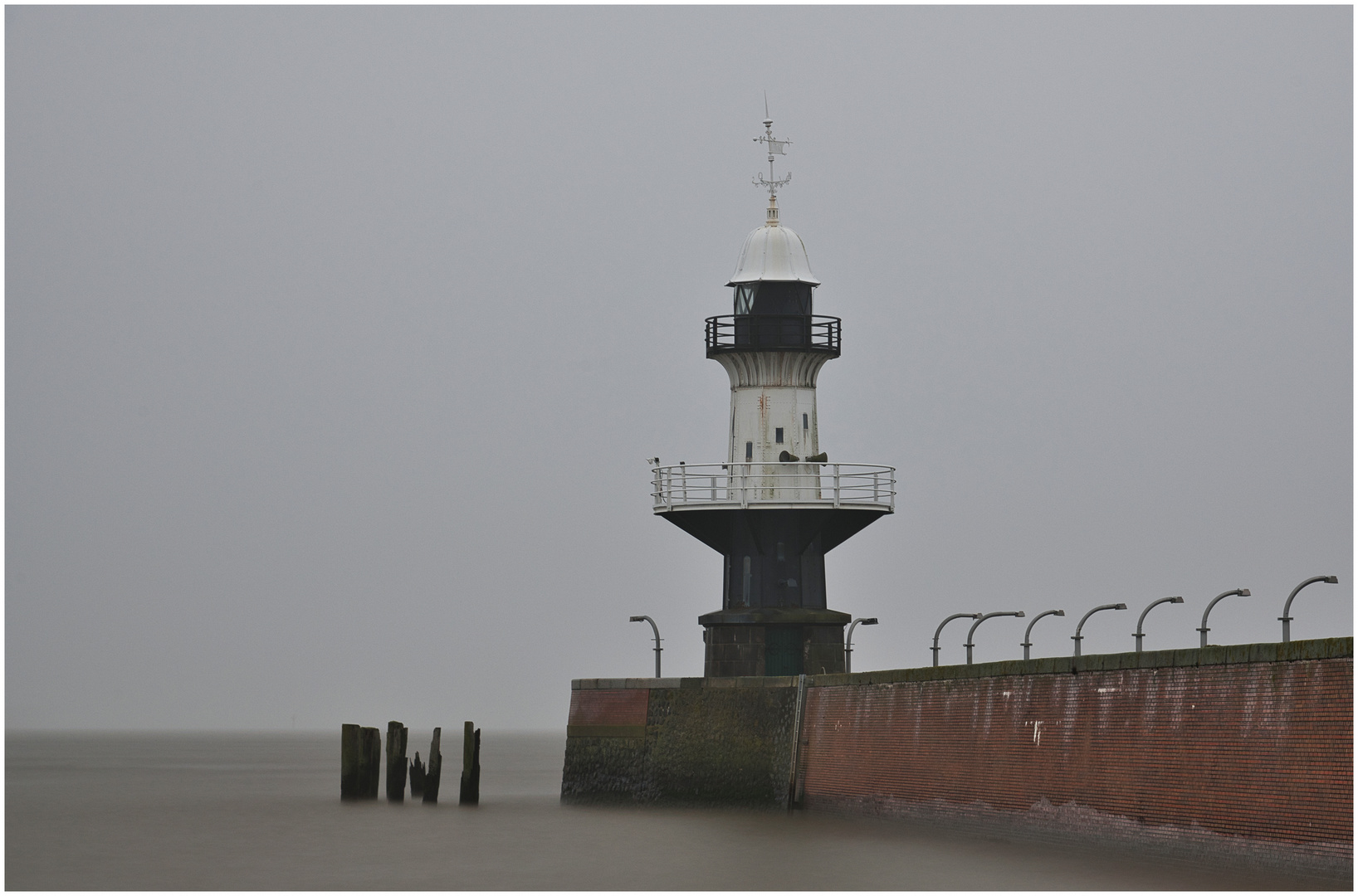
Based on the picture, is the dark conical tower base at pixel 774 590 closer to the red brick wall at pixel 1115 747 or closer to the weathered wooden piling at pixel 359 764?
the red brick wall at pixel 1115 747

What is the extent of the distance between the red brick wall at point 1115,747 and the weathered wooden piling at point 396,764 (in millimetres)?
10368

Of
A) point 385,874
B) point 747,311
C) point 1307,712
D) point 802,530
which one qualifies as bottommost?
point 385,874

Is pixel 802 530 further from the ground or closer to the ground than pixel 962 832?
further from the ground

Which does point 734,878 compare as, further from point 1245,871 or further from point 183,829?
point 183,829

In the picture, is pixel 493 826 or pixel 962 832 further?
pixel 493 826

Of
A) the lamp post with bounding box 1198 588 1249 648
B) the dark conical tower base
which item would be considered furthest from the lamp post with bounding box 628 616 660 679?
the lamp post with bounding box 1198 588 1249 648

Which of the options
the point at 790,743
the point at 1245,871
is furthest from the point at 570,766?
the point at 1245,871

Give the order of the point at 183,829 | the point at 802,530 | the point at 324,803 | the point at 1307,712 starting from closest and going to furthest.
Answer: the point at 1307,712 → the point at 802,530 → the point at 183,829 → the point at 324,803

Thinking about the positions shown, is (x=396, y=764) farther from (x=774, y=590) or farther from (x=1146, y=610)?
(x=1146, y=610)

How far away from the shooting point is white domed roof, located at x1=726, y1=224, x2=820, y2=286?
123 feet

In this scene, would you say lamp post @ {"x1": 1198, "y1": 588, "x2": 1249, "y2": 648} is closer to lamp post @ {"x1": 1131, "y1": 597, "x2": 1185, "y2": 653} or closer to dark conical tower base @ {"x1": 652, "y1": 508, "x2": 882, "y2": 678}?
lamp post @ {"x1": 1131, "y1": 597, "x2": 1185, "y2": 653}

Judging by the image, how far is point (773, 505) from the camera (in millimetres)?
35594

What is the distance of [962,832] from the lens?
2753 cm

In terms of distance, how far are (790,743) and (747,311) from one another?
845 cm
